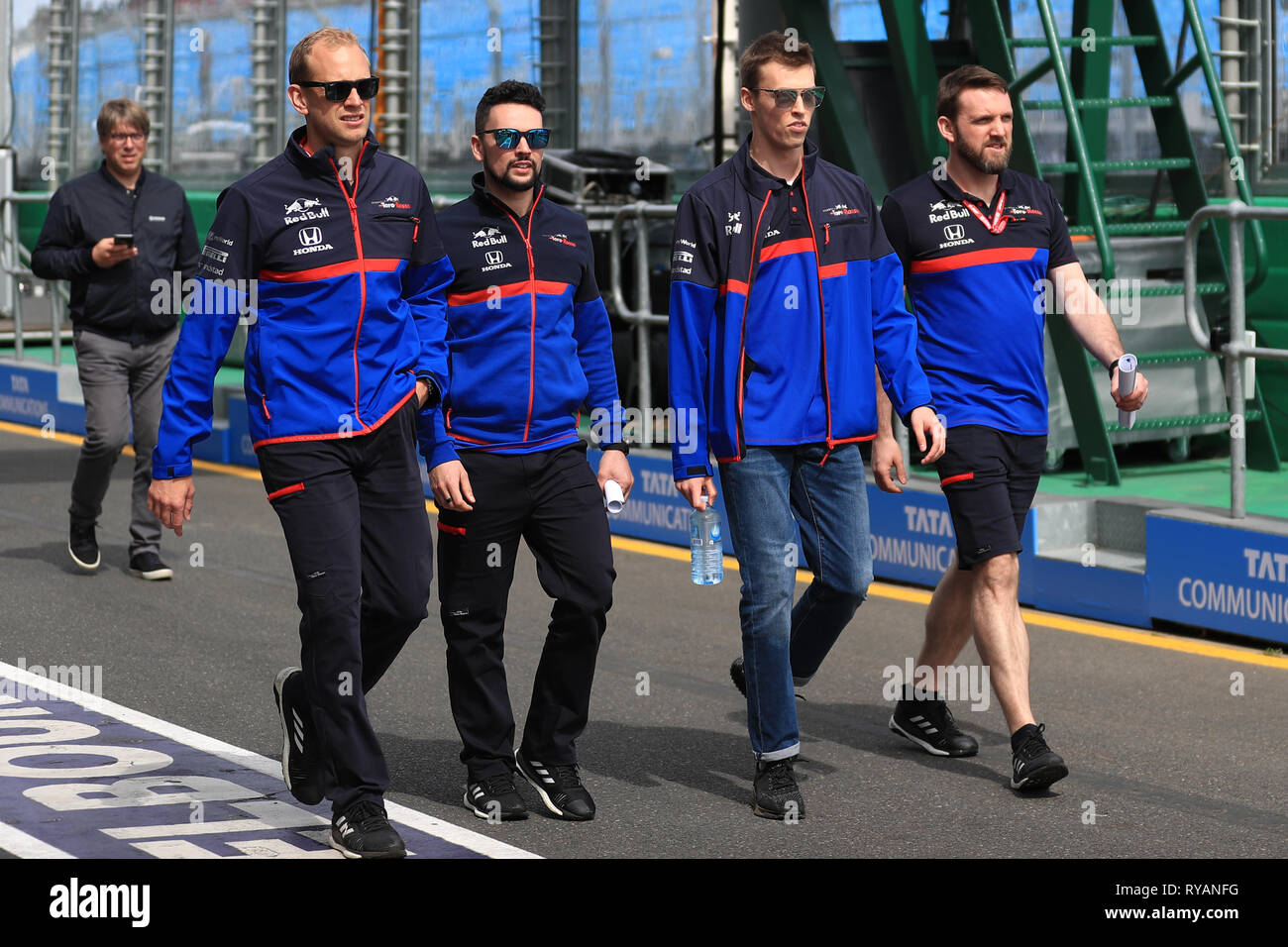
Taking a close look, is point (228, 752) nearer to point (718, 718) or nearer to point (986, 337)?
point (718, 718)

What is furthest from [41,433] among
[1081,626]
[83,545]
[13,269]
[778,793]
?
[778,793]

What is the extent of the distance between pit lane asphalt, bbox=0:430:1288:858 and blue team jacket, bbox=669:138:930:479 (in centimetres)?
104

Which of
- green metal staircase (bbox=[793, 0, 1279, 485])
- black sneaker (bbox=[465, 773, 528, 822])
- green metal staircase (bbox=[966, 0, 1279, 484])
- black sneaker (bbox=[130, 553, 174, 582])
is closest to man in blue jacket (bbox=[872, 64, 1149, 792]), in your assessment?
black sneaker (bbox=[465, 773, 528, 822])

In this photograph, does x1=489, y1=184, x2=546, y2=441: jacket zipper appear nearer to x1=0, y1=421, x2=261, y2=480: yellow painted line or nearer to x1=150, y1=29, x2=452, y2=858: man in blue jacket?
x1=150, y1=29, x2=452, y2=858: man in blue jacket

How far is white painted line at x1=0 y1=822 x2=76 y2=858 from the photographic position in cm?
532

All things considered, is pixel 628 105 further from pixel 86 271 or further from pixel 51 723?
pixel 51 723

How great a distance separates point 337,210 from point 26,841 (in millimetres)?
1795

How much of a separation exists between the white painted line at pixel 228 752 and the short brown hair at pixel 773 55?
2.16m

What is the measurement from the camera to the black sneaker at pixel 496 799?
5.79 metres

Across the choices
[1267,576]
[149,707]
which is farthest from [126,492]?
[1267,576]

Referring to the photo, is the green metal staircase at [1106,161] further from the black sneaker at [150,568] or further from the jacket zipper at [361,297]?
the jacket zipper at [361,297]

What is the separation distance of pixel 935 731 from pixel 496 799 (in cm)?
154

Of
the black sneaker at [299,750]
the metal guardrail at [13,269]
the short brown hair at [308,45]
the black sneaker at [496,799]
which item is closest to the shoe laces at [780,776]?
the black sneaker at [496,799]

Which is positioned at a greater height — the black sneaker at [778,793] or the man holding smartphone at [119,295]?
the man holding smartphone at [119,295]
